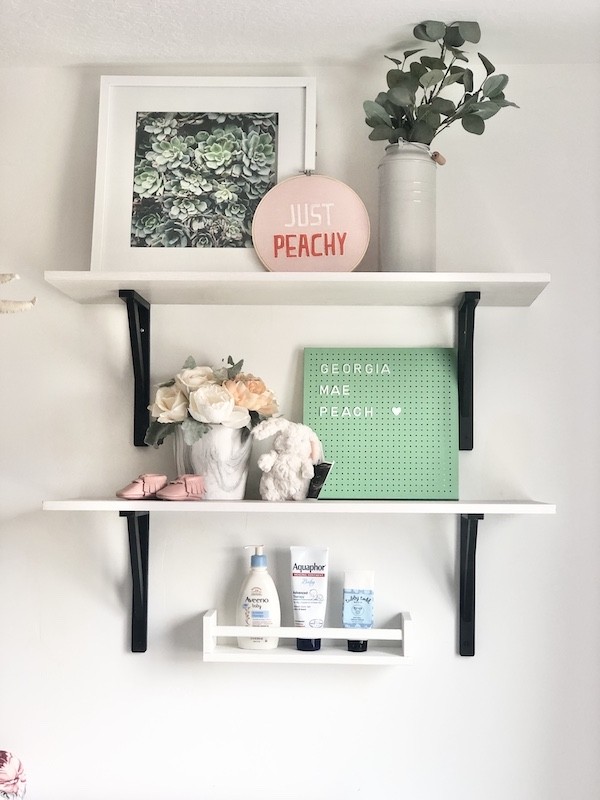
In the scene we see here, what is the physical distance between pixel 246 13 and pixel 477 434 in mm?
838

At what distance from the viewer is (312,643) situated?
1.46 meters

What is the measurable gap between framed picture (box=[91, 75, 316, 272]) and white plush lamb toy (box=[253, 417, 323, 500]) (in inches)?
12.4

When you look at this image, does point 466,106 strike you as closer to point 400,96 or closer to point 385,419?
point 400,96

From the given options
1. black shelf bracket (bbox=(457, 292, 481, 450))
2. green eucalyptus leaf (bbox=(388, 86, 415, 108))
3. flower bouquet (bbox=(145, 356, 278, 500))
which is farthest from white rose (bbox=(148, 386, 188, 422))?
green eucalyptus leaf (bbox=(388, 86, 415, 108))

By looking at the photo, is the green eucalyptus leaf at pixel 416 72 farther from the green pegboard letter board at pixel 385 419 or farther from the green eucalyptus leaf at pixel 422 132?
the green pegboard letter board at pixel 385 419

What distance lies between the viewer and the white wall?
1.52m

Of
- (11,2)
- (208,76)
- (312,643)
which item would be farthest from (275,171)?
(312,643)

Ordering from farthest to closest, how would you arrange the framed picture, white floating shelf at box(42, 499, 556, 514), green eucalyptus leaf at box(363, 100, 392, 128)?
the framed picture
green eucalyptus leaf at box(363, 100, 392, 128)
white floating shelf at box(42, 499, 556, 514)

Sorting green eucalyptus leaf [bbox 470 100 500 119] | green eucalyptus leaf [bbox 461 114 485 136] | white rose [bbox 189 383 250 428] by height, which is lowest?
white rose [bbox 189 383 250 428]

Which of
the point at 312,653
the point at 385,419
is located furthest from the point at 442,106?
the point at 312,653

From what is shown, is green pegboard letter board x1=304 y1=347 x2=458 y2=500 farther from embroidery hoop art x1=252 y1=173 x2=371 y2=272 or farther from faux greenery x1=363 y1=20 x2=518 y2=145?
faux greenery x1=363 y1=20 x2=518 y2=145

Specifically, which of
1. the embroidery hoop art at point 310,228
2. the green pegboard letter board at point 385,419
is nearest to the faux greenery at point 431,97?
the embroidery hoop art at point 310,228

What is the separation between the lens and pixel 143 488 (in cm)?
139

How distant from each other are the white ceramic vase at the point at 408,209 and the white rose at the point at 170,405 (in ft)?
1.37
